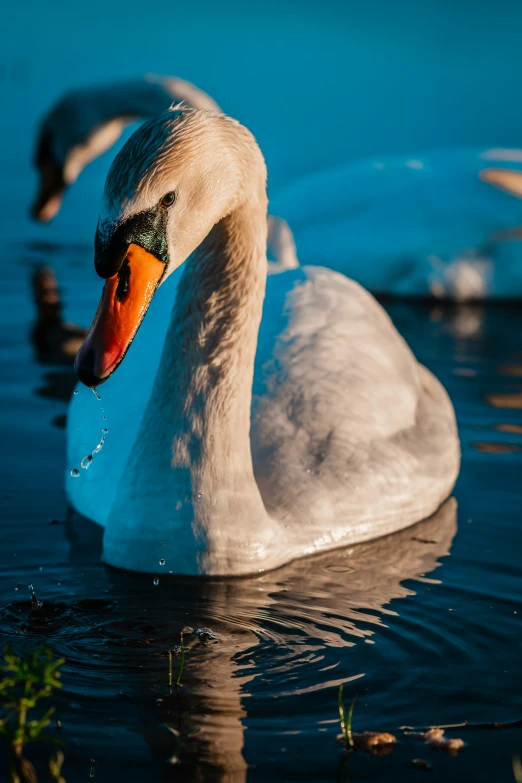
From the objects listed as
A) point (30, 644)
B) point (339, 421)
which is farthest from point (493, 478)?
point (30, 644)

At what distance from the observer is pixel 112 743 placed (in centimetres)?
405

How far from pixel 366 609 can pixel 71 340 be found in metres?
4.92

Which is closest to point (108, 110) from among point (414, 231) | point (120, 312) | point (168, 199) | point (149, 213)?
point (414, 231)

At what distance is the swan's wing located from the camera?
19.5 feet

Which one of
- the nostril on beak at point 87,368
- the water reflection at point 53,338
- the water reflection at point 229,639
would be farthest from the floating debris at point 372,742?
the water reflection at point 53,338

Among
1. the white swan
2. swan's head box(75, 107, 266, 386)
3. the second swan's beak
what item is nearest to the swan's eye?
swan's head box(75, 107, 266, 386)

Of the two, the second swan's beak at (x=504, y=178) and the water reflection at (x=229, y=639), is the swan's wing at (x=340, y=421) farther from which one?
the second swan's beak at (x=504, y=178)

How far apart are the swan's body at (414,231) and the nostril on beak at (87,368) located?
23.8 feet

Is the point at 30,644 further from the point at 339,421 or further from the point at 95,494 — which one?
the point at 339,421

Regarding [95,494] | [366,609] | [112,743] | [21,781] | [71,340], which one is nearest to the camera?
[21,781]

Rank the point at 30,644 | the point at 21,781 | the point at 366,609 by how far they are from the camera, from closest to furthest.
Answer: the point at 21,781 → the point at 30,644 → the point at 366,609

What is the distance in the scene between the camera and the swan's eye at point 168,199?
15.3ft

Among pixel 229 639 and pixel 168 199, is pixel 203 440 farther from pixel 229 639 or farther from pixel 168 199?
pixel 168 199

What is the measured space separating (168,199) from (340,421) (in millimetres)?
1822
